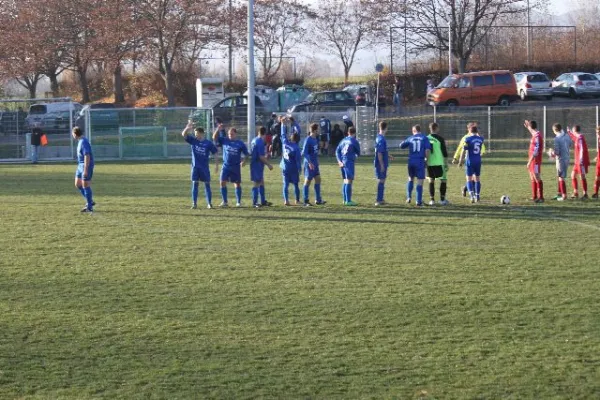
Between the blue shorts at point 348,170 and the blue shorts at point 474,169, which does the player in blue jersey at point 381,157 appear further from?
the blue shorts at point 474,169

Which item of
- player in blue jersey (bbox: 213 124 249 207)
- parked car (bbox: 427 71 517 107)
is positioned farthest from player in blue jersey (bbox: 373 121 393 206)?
parked car (bbox: 427 71 517 107)

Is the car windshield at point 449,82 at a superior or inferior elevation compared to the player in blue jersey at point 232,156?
superior

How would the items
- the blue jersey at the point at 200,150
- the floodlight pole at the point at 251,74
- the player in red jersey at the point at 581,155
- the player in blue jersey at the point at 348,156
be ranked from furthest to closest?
the floodlight pole at the point at 251,74
the player in red jersey at the point at 581,155
the player in blue jersey at the point at 348,156
the blue jersey at the point at 200,150

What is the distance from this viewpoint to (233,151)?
18.8m

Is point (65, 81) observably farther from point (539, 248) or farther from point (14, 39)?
point (539, 248)

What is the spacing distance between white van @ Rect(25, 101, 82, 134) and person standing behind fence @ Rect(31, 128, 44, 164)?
2526 mm

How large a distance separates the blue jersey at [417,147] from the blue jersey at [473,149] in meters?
0.95

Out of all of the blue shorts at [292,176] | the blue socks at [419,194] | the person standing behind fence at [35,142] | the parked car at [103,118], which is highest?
the parked car at [103,118]

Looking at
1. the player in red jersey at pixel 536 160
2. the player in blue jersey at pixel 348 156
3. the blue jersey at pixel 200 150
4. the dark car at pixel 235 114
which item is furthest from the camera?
the dark car at pixel 235 114

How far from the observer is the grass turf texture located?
25.5ft

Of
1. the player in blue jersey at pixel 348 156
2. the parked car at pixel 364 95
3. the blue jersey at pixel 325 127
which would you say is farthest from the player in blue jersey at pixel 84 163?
the parked car at pixel 364 95

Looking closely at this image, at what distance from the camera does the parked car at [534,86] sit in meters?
47.3

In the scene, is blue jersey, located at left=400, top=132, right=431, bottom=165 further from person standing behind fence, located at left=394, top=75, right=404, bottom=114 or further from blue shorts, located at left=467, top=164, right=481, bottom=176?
person standing behind fence, located at left=394, top=75, right=404, bottom=114

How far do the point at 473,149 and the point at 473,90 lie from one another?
84.5 ft
